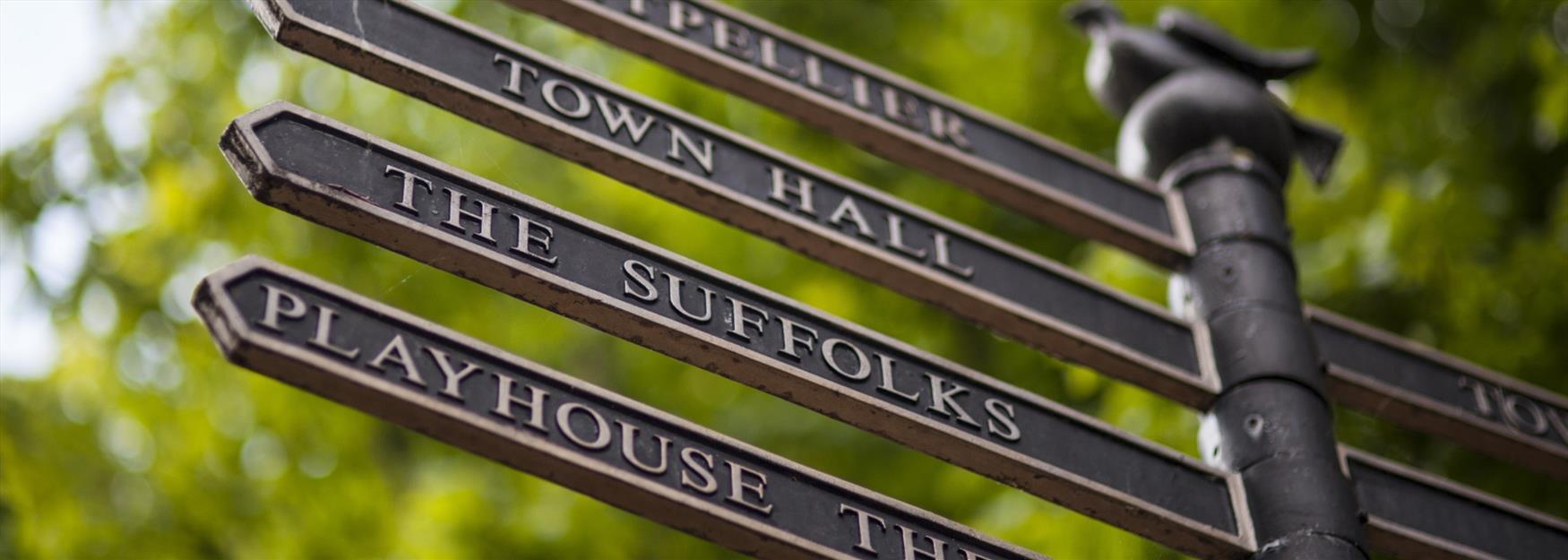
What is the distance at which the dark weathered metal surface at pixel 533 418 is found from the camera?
2.32 meters

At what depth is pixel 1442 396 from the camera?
353cm

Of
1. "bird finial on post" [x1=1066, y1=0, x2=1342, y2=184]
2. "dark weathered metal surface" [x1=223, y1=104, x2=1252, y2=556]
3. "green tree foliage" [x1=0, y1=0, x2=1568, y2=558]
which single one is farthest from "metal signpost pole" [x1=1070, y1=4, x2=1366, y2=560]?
"green tree foliage" [x1=0, y1=0, x2=1568, y2=558]

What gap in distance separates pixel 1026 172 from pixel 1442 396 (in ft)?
3.10

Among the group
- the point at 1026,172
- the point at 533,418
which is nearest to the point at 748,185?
the point at 1026,172

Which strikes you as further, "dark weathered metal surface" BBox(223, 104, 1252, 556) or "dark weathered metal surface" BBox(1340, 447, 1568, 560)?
"dark weathered metal surface" BBox(1340, 447, 1568, 560)

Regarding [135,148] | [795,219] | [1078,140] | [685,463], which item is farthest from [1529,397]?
[135,148]

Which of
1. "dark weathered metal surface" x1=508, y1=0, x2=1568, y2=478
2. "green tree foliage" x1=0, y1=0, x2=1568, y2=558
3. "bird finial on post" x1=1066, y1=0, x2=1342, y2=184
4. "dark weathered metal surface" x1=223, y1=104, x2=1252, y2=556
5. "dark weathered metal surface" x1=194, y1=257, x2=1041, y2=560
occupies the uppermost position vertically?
"green tree foliage" x1=0, y1=0, x2=1568, y2=558

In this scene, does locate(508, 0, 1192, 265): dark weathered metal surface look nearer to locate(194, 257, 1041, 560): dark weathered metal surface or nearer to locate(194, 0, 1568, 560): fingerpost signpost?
locate(194, 0, 1568, 560): fingerpost signpost

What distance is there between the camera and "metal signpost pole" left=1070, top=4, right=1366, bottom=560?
303cm

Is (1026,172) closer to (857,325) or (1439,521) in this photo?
(857,325)

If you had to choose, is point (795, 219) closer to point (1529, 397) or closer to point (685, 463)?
point (685, 463)

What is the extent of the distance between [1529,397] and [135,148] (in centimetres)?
471

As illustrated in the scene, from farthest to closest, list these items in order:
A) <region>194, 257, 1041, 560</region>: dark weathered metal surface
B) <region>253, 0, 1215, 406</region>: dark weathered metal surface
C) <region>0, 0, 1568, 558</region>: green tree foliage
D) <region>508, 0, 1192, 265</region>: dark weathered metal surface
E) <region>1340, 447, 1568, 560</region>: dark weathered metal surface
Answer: <region>0, 0, 1568, 558</region>: green tree foliage
<region>508, 0, 1192, 265</region>: dark weathered metal surface
<region>1340, 447, 1568, 560</region>: dark weathered metal surface
<region>253, 0, 1215, 406</region>: dark weathered metal surface
<region>194, 257, 1041, 560</region>: dark weathered metal surface

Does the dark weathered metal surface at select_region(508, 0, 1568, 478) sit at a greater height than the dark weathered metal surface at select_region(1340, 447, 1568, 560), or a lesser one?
greater
